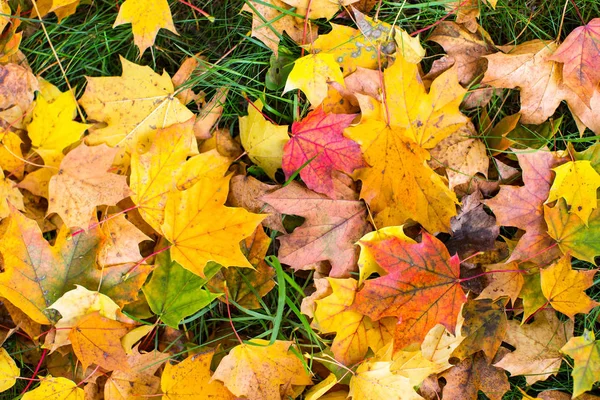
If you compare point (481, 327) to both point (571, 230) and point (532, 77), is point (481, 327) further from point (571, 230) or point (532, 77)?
point (532, 77)

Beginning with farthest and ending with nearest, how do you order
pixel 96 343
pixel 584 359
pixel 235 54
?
pixel 235 54 < pixel 584 359 < pixel 96 343

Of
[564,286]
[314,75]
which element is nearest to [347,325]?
[564,286]

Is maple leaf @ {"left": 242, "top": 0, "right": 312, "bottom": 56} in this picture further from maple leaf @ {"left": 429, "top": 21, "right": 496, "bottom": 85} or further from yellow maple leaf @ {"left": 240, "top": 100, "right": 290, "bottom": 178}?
maple leaf @ {"left": 429, "top": 21, "right": 496, "bottom": 85}

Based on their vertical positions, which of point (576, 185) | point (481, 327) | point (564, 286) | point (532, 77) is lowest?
point (481, 327)

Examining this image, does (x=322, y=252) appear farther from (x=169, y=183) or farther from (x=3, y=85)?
(x=3, y=85)

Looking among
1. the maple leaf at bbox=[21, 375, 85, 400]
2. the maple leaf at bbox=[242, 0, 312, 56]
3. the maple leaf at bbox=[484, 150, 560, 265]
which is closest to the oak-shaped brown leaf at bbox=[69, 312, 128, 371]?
the maple leaf at bbox=[21, 375, 85, 400]

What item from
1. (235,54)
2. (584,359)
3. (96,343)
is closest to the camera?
(96,343)

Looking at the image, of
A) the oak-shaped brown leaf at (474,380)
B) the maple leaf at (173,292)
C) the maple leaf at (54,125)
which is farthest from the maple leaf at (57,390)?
the oak-shaped brown leaf at (474,380)
